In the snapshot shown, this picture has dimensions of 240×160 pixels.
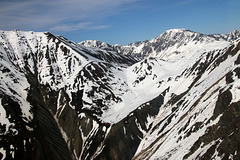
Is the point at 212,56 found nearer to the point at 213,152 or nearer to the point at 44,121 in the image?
the point at 213,152

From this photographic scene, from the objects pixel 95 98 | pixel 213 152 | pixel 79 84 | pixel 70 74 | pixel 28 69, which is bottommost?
pixel 213 152

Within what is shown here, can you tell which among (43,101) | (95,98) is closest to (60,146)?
(95,98)

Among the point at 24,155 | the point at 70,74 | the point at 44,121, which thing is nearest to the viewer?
the point at 24,155

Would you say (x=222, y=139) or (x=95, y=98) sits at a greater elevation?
(x=95, y=98)

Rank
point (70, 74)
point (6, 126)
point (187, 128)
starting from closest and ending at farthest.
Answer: point (187, 128) → point (6, 126) → point (70, 74)

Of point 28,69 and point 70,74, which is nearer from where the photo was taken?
point 70,74

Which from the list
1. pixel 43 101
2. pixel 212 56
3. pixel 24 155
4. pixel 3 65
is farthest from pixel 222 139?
pixel 3 65
